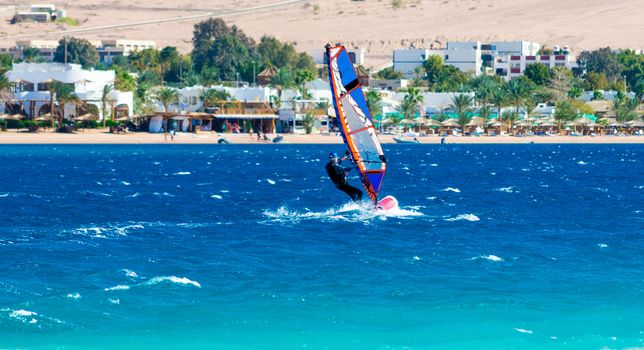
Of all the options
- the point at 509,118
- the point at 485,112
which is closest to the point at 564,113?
the point at 509,118

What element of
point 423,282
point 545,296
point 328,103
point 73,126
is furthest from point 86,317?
point 328,103

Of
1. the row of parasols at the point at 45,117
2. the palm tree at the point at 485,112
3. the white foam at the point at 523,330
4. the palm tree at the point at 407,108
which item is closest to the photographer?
the white foam at the point at 523,330

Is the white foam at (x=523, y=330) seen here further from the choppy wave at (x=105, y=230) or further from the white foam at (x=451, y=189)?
the white foam at (x=451, y=189)

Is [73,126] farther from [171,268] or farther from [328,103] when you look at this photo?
[171,268]

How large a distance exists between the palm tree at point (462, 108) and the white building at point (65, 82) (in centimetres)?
4457

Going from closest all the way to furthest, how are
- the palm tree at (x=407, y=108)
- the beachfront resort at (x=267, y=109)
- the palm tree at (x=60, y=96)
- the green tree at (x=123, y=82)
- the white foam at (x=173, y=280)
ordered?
the white foam at (x=173, y=280)
the palm tree at (x=60, y=96)
the beachfront resort at (x=267, y=109)
the green tree at (x=123, y=82)
the palm tree at (x=407, y=108)

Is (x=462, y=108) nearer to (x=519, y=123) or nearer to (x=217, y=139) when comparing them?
(x=519, y=123)

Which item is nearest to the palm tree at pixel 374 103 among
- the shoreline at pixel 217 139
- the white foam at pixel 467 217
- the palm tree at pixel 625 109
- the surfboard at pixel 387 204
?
the shoreline at pixel 217 139

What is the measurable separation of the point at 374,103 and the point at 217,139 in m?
24.4

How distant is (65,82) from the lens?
159000mm

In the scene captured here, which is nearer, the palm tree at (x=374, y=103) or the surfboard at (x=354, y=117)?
the surfboard at (x=354, y=117)

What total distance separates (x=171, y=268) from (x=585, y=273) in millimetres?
11466

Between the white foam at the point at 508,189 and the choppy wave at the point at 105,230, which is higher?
the choppy wave at the point at 105,230

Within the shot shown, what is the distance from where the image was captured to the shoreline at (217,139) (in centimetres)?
14775
